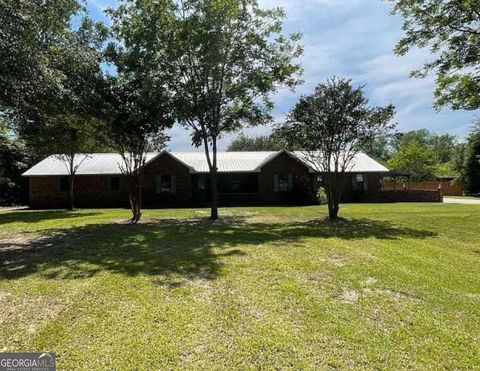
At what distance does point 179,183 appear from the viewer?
2898 cm

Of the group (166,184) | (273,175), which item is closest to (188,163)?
(166,184)

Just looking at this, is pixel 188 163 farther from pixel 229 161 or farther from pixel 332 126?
pixel 332 126

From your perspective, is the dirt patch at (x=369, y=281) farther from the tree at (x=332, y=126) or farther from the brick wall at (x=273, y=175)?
the brick wall at (x=273, y=175)

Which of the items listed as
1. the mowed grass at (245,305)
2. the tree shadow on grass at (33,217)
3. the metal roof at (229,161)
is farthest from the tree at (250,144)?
the mowed grass at (245,305)

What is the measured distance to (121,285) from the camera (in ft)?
20.5

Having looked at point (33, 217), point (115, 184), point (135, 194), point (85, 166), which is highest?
point (85, 166)

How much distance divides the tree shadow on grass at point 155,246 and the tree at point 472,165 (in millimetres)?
35438

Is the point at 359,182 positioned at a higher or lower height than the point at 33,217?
higher

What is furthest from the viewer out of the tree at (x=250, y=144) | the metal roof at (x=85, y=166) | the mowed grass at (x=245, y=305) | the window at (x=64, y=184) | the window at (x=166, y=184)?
the tree at (x=250, y=144)

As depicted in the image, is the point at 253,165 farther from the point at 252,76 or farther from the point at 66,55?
the point at 66,55

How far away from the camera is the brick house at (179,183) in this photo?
2891 centimetres

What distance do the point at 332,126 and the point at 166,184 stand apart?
15246mm

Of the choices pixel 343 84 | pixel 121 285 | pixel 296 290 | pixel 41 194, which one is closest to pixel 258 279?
pixel 296 290

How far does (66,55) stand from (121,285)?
10047 millimetres
